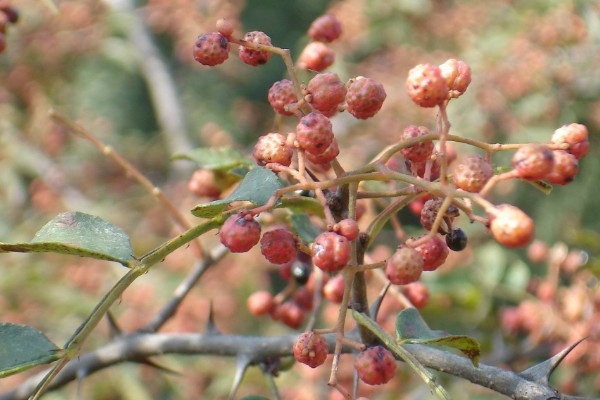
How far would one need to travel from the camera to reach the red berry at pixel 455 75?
77 centimetres

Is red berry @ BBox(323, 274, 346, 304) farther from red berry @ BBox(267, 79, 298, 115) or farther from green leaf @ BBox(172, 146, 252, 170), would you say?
red berry @ BBox(267, 79, 298, 115)

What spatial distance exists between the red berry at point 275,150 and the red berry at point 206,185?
1.22 ft

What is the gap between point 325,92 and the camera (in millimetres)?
729

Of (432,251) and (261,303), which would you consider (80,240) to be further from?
(261,303)

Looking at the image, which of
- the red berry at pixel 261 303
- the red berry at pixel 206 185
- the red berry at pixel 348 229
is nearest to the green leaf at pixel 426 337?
the red berry at pixel 348 229

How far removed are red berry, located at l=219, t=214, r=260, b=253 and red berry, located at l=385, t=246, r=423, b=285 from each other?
5.7 inches

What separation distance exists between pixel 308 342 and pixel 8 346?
0.33 metres

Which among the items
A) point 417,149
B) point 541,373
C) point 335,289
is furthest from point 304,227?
point 541,373

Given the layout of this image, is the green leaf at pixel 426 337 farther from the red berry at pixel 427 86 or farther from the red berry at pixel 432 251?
the red berry at pixel 427 86

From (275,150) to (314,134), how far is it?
0.06 metres

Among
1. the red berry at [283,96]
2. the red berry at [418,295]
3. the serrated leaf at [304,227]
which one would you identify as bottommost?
the red berry at [418,295]

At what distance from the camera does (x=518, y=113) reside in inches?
108

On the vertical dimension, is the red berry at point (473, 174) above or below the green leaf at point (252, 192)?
below

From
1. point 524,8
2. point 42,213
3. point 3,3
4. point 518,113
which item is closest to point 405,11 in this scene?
point 524,8
